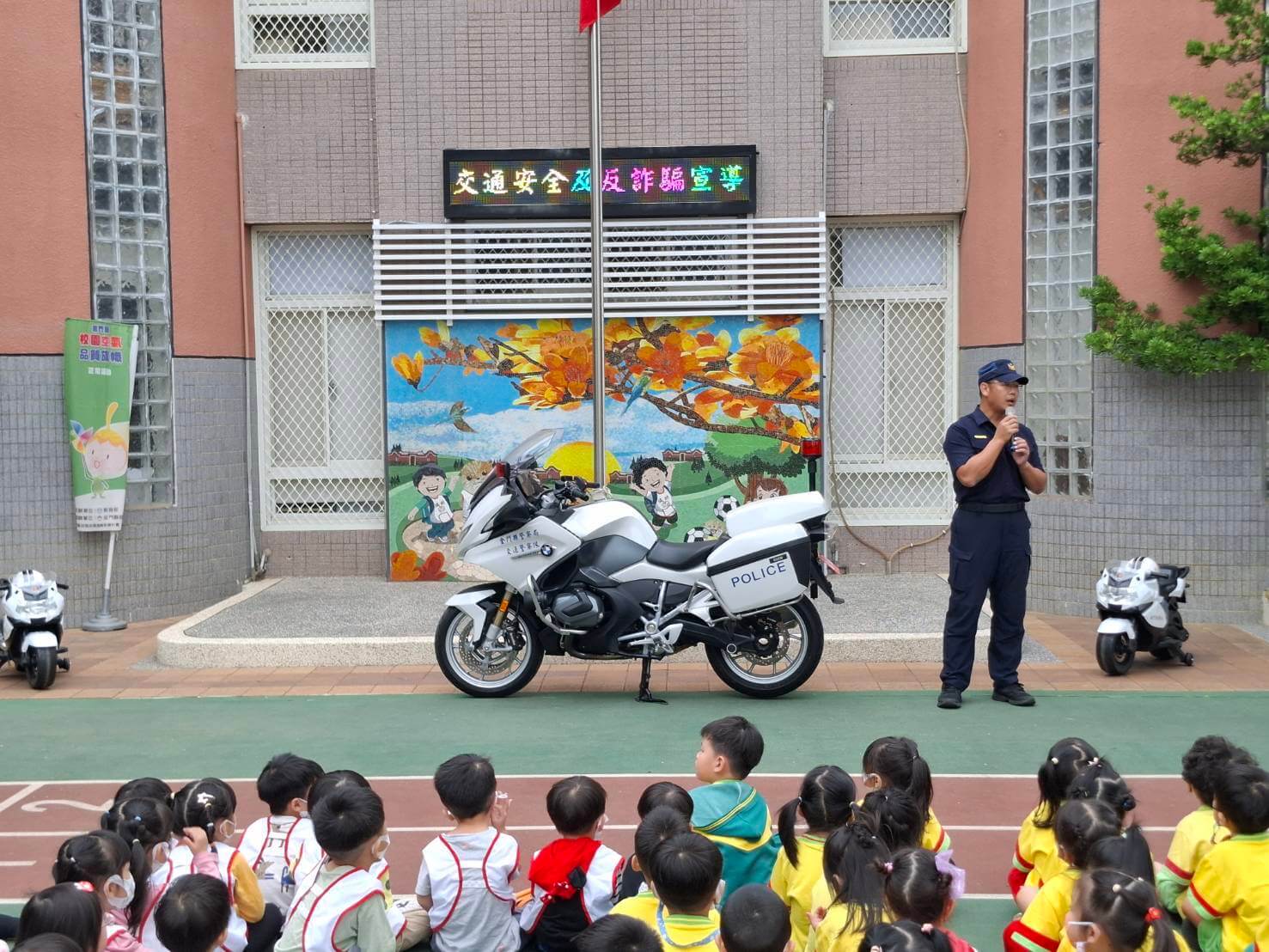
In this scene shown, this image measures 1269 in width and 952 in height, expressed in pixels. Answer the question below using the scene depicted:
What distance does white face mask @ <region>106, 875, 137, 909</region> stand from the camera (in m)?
4.19

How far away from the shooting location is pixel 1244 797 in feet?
14.6

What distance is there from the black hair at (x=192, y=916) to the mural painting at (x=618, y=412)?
8.94 metres

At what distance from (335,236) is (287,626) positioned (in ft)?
13.8

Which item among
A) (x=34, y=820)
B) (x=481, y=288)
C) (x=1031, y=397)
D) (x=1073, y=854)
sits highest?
(x=481, y=288)

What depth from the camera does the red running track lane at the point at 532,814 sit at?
6074 millimetres

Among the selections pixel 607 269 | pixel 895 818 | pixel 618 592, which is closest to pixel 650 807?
pixel 895 818

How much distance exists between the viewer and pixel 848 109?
13.0 meters

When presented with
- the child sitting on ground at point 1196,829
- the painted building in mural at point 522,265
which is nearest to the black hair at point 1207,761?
the child sitting on ground at point 1196,829

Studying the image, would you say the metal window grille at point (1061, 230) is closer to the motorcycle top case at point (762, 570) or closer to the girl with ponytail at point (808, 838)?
the motorcycle top case at point (762, 570)

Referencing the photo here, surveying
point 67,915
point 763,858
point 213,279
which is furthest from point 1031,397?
point 67,915

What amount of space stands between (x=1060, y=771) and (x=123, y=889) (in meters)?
2.98

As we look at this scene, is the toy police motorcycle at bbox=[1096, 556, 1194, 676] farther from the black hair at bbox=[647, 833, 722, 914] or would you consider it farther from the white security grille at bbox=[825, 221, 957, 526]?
the black hair at bbox=[647, 833, 722, 914]

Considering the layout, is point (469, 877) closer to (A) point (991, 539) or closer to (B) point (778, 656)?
(B) point (778, 656)

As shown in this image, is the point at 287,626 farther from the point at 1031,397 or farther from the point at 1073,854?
the point at 1073,854
